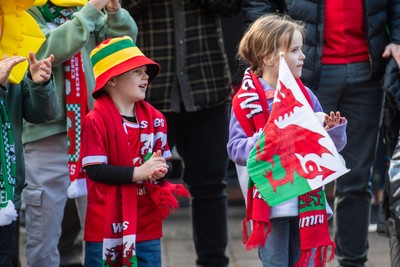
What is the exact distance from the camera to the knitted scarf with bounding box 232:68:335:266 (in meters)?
4.85

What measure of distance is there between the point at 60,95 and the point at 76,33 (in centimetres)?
39

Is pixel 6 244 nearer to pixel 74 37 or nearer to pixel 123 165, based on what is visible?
pixel 123 165

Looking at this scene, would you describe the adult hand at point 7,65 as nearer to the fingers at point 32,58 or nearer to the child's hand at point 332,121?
the fingers at point 32,58

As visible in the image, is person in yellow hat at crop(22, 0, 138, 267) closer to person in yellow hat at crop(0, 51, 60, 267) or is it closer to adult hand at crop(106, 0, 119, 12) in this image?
adult hand at crop(106, 0, 119, 12)

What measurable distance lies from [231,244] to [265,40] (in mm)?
2967

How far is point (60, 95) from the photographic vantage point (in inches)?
221

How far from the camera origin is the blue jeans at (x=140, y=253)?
198 inches

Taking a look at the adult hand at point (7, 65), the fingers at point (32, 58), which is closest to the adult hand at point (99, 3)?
the fingers at point (32, 58)

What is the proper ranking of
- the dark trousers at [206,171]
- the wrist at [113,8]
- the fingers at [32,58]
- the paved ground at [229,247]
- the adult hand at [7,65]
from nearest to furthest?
the adult hand at [7,65], the fingers at [32,58], the wrist at [113,8], the dark trousers at [206,171], the paved ground at [229,247]

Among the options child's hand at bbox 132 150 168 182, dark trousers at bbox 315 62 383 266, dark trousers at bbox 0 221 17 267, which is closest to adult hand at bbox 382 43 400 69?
dark trousers at bbox 315 62 383 266

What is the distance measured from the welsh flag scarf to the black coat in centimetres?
116

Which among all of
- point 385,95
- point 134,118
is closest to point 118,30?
point 134,118

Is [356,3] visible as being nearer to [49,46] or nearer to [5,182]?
[49,46]

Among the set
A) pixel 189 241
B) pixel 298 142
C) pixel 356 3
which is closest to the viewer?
pixel 298 142
